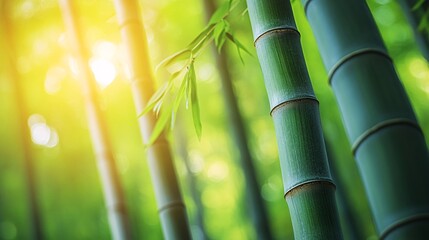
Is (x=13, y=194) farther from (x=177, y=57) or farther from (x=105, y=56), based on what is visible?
(x=177, y=57)

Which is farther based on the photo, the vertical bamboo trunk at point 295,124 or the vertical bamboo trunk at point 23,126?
the vertical bamboo trunk at point 23,126

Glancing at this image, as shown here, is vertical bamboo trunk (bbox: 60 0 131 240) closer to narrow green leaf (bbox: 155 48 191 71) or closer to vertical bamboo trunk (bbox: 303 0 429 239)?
narrow green leaf (bbox: 155 48 191 71)

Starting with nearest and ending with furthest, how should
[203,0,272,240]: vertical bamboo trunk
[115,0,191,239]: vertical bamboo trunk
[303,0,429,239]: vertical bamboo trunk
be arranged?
[303,0,429,239]: vertical bamboo trunk < [115,0,191,239]: vertical bamboo trunk < [203,0,272,240]: vertical bamboo trunk

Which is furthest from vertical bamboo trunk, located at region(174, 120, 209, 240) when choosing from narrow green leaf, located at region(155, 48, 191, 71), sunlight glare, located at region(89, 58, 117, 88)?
narrow green leaf, located at region(155, 48, 191, 71)

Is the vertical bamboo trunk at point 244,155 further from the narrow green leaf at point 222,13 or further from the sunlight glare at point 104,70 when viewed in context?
the narrow green leaf at point 222,13

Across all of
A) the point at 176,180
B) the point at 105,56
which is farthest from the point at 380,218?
the point at 105,56

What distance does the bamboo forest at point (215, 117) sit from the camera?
1231mm

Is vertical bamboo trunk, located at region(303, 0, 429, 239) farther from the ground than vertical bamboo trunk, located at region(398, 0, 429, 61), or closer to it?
closer to it

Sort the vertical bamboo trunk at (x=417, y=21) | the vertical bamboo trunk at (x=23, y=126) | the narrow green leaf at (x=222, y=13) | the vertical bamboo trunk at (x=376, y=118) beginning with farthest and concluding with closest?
1. the vertical bamboo trunk at (x=23, y=126)
2. the vertical bamboo trunk at (x=417, y=21)
3. the narrow green leaf at (x=222, y=13)
4. the vertical bamboo trunk at (x=376, y=118)

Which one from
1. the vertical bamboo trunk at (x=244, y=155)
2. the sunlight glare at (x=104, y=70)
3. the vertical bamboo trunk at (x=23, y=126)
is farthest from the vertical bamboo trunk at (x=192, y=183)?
the vertical bamboo trunk at (x=244, y=155)

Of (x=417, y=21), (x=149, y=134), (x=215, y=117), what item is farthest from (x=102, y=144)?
(x=215, y=117)

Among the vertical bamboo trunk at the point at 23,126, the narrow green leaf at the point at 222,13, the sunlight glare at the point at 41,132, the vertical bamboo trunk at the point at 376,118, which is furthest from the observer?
the sunlight glare at the point at 41,132

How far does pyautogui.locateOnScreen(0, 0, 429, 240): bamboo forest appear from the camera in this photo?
4.04 feet

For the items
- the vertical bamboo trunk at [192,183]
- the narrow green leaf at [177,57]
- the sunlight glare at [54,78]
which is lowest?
the narrow green leaf at [177,57]
